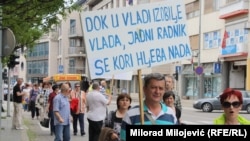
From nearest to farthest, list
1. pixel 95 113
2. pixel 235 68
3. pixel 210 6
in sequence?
pixel 95 113
pixel 235 68
pixel 210 6

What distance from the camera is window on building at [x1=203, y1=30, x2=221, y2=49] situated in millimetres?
45844

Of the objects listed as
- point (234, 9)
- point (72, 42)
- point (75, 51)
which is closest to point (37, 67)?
point (72, 42)

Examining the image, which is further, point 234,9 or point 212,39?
point 212,39

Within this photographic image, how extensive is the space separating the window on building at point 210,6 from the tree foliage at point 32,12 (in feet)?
111

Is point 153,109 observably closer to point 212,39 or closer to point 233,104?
point 233,104

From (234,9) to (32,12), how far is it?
101ft

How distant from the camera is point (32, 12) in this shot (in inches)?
533

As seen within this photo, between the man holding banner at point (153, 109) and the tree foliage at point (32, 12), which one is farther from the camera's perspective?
the tree foliage at point (32, 12)

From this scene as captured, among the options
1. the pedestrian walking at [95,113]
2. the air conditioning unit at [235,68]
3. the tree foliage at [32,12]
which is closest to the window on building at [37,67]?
the air conditioning unit at [235,68]

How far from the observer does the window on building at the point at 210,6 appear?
4670cm

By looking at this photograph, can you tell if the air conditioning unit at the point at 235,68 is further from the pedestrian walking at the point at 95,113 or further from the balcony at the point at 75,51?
the balcony at the point at 75,51

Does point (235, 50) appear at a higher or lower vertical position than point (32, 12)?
higher

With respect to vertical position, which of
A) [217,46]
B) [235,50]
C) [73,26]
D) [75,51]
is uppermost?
[73,26]

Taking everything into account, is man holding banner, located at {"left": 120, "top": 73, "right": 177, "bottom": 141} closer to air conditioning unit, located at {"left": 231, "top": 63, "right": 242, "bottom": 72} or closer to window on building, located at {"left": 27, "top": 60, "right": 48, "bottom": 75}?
air conditioning unit, located at {"left": 231, "top": 63, "right": 242, "bottom": 72}
